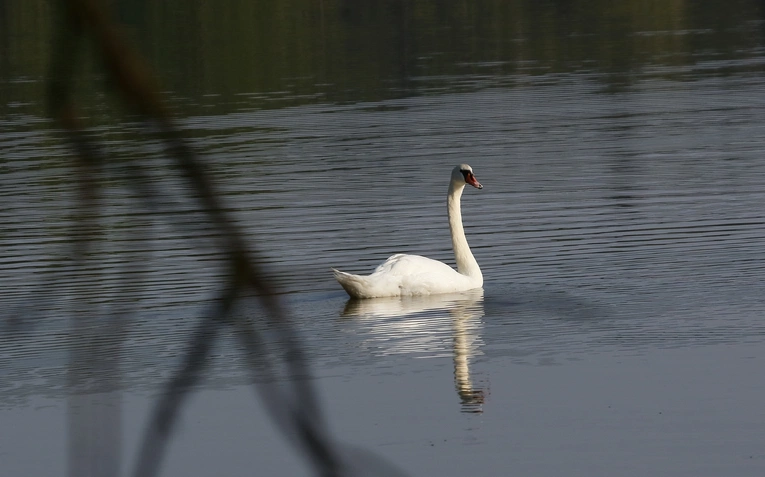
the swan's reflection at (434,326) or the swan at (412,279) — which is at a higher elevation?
the swan at (412,279)

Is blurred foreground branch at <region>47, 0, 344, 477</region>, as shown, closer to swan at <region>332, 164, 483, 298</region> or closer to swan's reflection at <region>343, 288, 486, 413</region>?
swan's reflection at <region>343, 288, 486, 413</region>

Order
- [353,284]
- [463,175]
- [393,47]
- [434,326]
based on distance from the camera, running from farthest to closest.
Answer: [393,47]
[463,175]
[353,284]
[434,326]

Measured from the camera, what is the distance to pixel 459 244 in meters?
12.6

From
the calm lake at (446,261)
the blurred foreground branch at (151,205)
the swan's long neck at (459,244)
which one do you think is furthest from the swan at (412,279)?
the blurred foreground branch at (151,205)

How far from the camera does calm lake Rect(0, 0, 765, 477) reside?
23.8 feet

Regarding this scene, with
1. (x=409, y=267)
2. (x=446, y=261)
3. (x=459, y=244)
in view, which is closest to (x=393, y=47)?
(x=446, y=261)

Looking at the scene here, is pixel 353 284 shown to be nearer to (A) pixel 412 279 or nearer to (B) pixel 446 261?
(A) pixel 412 279

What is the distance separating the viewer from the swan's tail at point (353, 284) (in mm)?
11470

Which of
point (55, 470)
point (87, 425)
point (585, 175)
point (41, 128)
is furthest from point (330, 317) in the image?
point (41, 128)

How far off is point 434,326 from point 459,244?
6.38ft

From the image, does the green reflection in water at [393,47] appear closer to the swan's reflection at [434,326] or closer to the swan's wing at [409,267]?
the swan's wing at [409,267]

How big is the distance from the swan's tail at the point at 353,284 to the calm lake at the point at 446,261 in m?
0.20

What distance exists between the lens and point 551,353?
952 centimetres

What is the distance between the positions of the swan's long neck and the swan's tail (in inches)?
39.3
